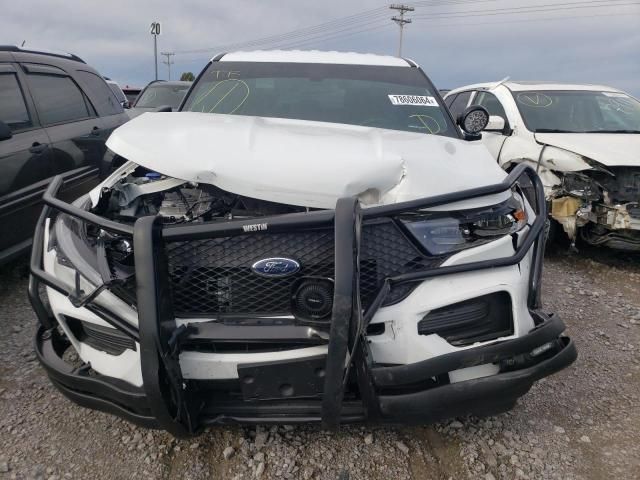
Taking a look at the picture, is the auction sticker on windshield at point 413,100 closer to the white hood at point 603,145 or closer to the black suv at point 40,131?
the white hood at point 603,145

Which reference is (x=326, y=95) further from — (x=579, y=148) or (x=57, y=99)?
(x=57, y=99)

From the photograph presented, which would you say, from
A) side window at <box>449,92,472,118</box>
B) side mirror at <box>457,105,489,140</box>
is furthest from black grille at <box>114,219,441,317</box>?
side window at <box>449,92,472,118</box>

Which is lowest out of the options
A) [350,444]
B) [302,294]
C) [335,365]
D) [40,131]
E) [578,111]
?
[350,444]

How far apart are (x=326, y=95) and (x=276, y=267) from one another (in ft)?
6.32

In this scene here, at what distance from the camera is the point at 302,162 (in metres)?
2.20

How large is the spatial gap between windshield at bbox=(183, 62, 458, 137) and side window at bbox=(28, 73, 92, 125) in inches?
66.7

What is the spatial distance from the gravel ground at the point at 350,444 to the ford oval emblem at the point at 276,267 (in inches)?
35.6

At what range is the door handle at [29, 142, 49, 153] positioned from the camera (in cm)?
413

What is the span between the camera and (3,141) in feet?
12.6

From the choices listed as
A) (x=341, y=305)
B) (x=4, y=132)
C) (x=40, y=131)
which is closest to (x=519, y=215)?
(x=341, y=305)

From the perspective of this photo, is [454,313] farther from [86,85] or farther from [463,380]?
[86,85]

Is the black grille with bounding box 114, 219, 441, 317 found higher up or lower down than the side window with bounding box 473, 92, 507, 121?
lower down

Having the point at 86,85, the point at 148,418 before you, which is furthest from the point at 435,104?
the point at 86,85

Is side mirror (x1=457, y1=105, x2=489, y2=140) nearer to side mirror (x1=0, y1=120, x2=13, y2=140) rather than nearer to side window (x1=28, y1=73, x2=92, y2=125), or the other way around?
side mirror (x1=0, y1=120, x2=13, y2=140)
